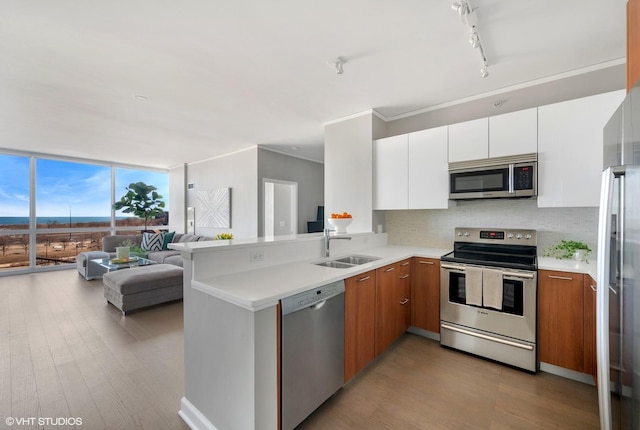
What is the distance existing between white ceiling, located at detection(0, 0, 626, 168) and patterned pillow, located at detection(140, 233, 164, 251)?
3.35 m

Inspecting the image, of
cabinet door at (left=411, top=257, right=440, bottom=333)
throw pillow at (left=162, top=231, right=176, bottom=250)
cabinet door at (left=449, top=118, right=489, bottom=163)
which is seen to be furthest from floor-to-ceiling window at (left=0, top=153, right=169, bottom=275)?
cabinet door at (left=449, top=118, right=489, bottom=163)

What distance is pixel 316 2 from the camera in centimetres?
178

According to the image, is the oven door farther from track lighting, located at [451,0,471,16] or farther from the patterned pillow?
the patterned pillow

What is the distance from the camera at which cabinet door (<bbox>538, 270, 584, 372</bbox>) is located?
6.82ft

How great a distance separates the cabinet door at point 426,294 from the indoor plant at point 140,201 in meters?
7.05

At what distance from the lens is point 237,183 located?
6.11 m

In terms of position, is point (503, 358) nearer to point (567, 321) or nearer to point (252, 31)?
point (567, 321)

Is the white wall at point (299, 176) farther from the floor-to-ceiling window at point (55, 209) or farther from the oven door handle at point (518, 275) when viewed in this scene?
the oven door handle at point (518, 275)

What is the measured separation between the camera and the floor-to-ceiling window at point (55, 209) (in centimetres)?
574

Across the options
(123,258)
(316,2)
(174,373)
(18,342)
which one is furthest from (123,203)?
(316,2)

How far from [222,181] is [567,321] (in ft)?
21.3

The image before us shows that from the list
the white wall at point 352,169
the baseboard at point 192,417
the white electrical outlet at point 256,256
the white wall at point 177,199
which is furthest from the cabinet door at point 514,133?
the white wall at point 177,199

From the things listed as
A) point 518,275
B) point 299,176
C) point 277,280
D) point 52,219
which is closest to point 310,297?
point 277,280

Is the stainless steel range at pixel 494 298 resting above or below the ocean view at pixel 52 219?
below
